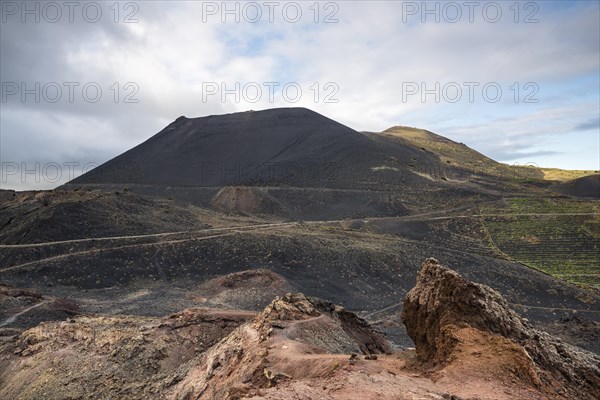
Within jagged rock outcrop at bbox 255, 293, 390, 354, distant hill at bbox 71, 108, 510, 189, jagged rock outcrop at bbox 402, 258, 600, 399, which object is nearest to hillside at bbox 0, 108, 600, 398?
jagged rock outcrop at bbox 255, 293, 390, 354

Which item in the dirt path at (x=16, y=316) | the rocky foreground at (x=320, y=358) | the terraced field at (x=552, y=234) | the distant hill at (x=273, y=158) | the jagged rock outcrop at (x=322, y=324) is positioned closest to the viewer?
the rocky foreground at (x=320, y=358)

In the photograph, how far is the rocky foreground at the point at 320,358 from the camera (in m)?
7.29

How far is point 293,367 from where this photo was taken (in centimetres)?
834

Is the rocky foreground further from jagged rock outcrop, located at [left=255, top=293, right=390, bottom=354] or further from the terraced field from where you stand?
the terraced field

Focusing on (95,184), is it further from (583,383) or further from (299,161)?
(583,383)

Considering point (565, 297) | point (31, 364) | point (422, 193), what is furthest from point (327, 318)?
point (422, 193)

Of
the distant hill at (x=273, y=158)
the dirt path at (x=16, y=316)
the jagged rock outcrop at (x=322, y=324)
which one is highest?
the distant hill at (x=273, y=158)

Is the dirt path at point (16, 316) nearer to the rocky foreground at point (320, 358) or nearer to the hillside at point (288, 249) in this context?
the hillside at point (288, 249)

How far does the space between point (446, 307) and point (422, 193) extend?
58.9 metres

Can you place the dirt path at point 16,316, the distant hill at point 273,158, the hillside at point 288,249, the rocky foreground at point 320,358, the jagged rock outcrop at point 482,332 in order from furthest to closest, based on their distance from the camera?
the distant hill at point 273,158 < the hillside at point 288,249 < the dirt path at point 16,316 < the jagged rock outcrop at point 482,332 < the rocky foreground at point 320,358

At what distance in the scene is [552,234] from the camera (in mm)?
48094

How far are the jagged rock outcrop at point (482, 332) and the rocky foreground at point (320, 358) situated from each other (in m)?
0.02

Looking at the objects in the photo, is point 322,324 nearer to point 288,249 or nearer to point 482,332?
point 482,332

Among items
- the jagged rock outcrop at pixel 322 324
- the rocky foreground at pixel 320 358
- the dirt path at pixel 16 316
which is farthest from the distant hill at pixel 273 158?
the rocky foreground at pixel 320 358
